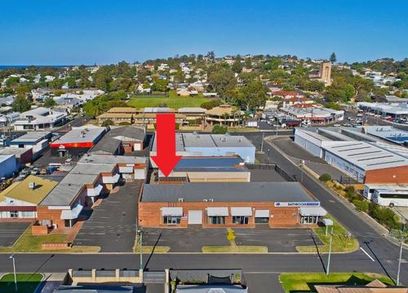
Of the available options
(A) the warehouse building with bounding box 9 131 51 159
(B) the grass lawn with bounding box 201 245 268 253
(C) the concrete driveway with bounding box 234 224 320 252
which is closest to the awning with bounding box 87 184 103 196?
(B) the grass lawn with bounding box 201 245 268 253

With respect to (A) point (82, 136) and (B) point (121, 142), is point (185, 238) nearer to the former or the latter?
(B) point (121, 142)

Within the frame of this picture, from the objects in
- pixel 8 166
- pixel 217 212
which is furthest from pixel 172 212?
pixel 8 166

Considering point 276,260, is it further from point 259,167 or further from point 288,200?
point 259,167

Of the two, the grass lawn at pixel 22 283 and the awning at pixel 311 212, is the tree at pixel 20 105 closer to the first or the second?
the grass lawn at pixel 22 283

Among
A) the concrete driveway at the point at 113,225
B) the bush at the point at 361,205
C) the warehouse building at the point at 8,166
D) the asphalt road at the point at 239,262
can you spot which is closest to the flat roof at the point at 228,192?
the concrete driveway at the point at 113,225

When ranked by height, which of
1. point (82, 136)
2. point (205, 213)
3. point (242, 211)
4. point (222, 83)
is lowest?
point (205, 213)

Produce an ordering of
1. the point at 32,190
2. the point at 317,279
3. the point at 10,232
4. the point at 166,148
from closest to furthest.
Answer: the point at 317,279 < the point at 10,232 < the point at 32,190 < the point at 166,148

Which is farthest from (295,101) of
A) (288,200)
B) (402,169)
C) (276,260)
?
(276,260)
